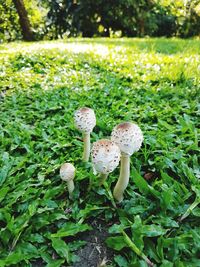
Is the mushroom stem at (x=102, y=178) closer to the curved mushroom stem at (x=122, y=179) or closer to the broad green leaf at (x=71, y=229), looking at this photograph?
the curved mushroom stem at (x=122, y=179)

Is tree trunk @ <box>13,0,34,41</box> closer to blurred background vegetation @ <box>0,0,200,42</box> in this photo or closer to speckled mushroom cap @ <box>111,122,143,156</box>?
blurred background vegetation @ <box>0,0,200,42</box>

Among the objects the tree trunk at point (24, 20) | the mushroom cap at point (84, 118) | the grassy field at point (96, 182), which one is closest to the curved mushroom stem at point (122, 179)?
the grassy field at point (96, 182)

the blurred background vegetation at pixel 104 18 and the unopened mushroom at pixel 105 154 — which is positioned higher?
the unopened mushroom at pixel 105 154

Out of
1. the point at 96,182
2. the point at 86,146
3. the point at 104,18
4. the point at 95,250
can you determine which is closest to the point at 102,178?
the point at 96,182

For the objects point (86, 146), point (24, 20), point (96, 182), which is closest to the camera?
point (96, 182)

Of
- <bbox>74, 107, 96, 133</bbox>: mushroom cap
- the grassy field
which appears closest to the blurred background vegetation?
the grassy field

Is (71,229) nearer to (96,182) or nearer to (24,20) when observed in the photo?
(96,182)

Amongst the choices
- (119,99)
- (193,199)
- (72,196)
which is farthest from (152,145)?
(119,99)
